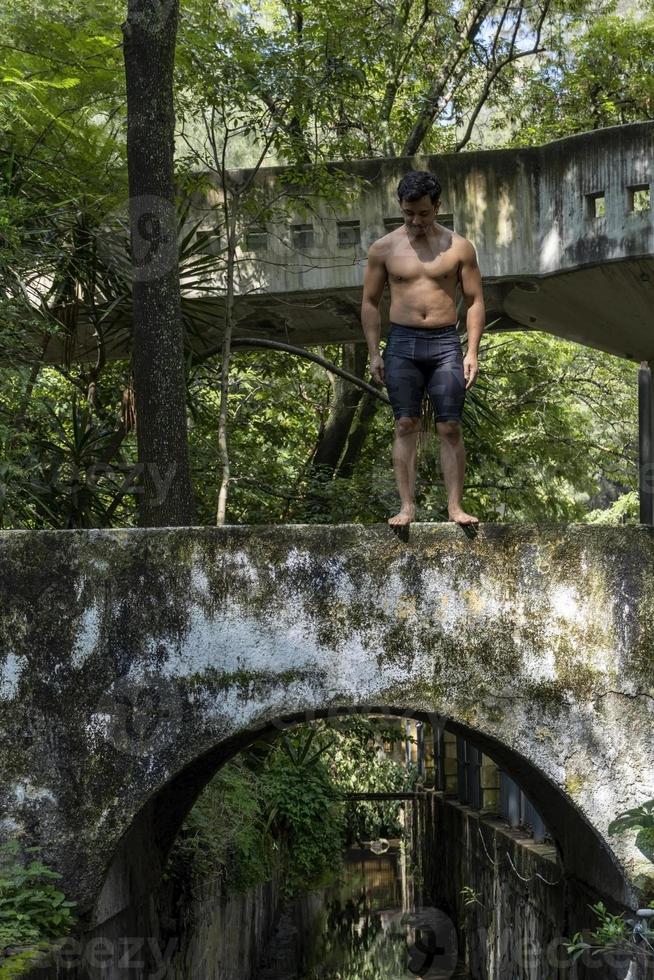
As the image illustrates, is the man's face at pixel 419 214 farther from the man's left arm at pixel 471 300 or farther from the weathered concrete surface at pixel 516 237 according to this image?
the weathered concrete surface at pixel 516 237

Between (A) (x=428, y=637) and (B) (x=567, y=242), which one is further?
(B) (x=567, y=242)

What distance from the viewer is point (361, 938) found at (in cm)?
1436

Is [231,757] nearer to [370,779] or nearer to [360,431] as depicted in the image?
[360,431]

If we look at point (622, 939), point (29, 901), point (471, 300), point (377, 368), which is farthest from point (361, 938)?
point (471, 300)

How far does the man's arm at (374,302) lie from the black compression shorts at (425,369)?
61 mm

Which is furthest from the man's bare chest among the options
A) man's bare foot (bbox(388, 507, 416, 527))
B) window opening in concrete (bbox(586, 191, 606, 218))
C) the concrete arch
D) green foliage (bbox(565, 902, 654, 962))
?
window opening in concrete (bbox(586, 191, 606, 218))

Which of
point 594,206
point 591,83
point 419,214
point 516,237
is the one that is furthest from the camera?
point 591,83

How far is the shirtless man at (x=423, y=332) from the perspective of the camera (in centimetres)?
526

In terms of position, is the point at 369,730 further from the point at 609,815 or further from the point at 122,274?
the point at 609,815

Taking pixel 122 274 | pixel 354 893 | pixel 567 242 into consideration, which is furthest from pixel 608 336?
pixel 354 893

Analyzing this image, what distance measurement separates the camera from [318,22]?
1178 centimetres

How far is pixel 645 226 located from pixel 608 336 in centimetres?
171

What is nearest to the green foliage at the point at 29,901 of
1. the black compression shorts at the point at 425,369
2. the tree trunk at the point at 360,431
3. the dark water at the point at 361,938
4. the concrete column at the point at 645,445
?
the black compression shorts at the point at 425,369

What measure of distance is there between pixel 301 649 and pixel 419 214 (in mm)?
1905
